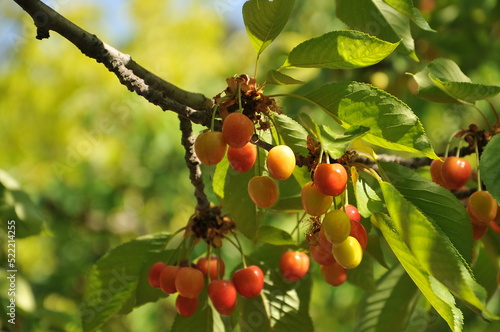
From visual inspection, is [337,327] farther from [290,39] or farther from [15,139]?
[15,139]

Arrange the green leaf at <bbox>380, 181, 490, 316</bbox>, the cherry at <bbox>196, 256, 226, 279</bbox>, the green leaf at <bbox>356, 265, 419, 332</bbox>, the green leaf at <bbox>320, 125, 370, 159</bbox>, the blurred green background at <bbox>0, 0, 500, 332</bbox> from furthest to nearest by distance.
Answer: the blurred green background at <bbox>0, 0, 500, 332</bbox> → the green leaf at <bbox>356, 265, 419, 332</bbox> → the cherry at <bbox>196, 256, 226, 279</bbox> → the green leaf at <bbox>320, 125, 370, 159</bbox> → the green leaf at <bbox>380, 181, 490, 316</bbox>

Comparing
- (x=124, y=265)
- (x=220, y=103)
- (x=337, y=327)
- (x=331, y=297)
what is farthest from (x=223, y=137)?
(x=337, y=327)

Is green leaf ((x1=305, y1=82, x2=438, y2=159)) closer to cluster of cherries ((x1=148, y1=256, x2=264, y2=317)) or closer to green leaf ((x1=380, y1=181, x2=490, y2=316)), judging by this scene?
green leaf ((x1=380, y1=181, x2=490, y2=316))

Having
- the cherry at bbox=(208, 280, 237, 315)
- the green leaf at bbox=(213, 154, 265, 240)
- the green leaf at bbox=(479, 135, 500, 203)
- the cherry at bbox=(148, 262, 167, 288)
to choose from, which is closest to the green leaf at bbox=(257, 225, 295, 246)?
the green leaf at bbox=(213, 154, 265, 240)

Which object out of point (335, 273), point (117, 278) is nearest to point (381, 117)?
point (335, 273)

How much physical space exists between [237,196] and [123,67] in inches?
14.9

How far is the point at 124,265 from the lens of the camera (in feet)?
4.56

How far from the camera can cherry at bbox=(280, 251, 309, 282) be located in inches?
49.1

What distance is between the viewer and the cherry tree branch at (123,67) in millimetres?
1019

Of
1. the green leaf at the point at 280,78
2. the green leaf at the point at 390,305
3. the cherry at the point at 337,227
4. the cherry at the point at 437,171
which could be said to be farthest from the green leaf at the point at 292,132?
the green leaf at the point at 390,305

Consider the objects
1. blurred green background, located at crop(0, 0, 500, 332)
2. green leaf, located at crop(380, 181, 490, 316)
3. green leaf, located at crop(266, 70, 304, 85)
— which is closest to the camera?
green leaf, located at crop(380, 181, 490, 316)

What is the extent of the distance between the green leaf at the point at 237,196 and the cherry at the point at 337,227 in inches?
12.9

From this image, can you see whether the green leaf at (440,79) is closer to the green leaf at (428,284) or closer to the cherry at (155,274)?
the green leaf at (428,284)

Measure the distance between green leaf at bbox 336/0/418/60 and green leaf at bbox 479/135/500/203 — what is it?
249 millimetres
